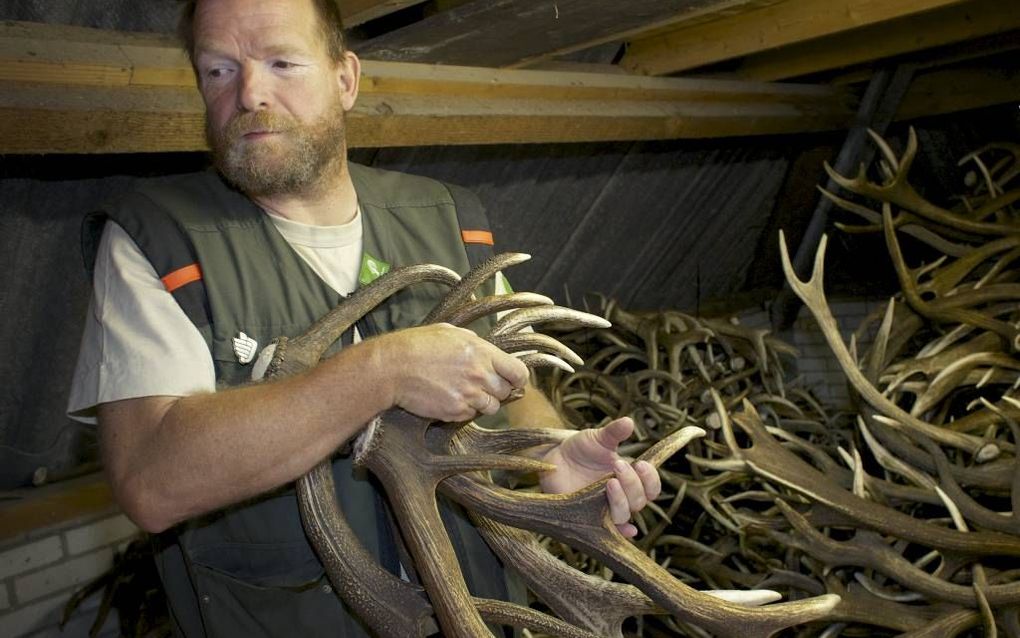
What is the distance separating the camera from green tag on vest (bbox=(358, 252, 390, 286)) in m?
1.72

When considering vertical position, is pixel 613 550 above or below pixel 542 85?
below

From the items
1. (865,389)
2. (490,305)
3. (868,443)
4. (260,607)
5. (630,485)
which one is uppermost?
(490,305)

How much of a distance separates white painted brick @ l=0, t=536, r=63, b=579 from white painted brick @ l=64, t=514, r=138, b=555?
0.04 meters

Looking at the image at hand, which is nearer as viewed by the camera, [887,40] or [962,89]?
[887,40]

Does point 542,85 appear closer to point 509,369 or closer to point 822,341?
point 509,369

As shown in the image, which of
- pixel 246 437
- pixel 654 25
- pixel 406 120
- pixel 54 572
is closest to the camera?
pixel 246 437

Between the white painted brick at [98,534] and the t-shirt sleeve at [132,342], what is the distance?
1681 millimetres

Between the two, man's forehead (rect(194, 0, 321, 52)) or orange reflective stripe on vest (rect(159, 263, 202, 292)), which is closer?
orange reflective stripe on vest (rect(159, 263, 202, 292))

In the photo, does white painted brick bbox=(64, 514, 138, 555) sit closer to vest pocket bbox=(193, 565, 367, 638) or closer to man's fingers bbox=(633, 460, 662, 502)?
vest pocket bbox=(193, 565, 367, 638)

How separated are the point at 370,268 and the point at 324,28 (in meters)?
0.40

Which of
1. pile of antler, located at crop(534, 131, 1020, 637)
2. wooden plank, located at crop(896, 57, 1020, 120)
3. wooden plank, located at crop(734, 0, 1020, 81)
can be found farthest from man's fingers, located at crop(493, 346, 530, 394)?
wooden plank, located at crop(896, 57, 1020, 120)

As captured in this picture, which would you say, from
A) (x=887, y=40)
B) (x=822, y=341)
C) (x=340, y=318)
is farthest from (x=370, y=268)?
(x=822, y=341)

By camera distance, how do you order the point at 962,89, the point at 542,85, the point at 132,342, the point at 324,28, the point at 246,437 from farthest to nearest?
the point at 962,89, the point at 542,85, the point at 324,28, the point at 132,342, the point at 246,437

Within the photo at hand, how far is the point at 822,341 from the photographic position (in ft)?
20.5
